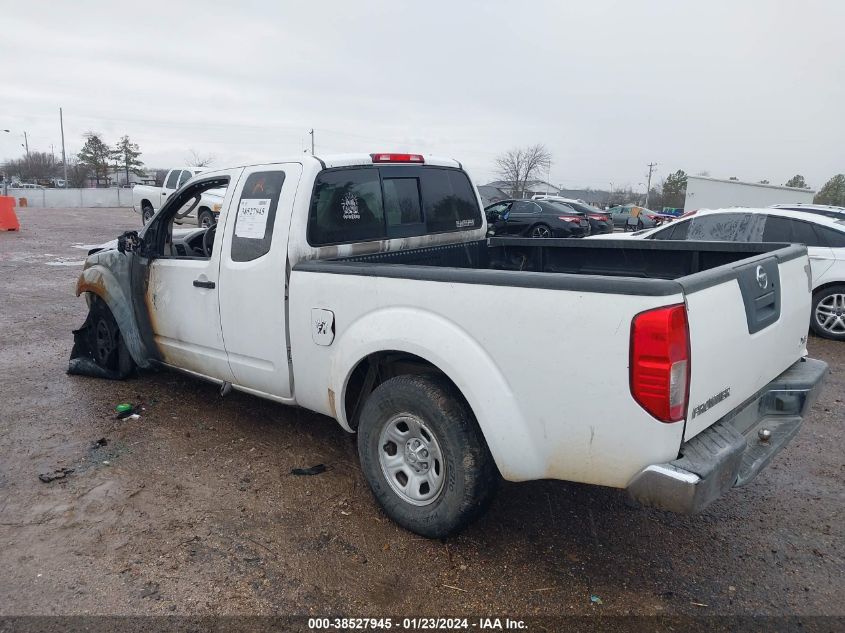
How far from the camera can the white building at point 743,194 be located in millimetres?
40375

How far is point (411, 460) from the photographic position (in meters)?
3.14

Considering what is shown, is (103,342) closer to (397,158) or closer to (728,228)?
(397,158)

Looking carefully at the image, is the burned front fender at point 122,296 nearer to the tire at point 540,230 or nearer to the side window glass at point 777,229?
the side window glass at point 777,229

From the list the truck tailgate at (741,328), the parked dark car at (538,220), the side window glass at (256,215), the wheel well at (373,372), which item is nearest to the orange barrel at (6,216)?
the parked dark car at (538,220)

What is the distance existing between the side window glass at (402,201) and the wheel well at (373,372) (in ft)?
3.80

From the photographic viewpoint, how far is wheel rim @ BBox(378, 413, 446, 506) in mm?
3016

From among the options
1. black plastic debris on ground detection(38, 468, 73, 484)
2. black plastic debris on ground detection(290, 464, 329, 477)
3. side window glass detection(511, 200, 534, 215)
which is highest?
side window glass detection(511, 200, 534, 215)

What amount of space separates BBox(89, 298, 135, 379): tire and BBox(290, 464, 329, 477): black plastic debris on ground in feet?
7.71

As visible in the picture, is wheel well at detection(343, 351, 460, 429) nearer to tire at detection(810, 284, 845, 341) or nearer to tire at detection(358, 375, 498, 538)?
tire at detection(358, 375, 498, 538)

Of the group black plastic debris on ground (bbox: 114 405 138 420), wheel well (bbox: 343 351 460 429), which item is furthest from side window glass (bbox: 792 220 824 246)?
black plastic debris on ground (bbox: 114 405 138 420)

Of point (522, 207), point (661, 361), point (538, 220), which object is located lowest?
point (661, 361)

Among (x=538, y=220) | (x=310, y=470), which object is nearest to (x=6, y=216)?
(x=538, y=220)

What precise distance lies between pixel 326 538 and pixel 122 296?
116 inches

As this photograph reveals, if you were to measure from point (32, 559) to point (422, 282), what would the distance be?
2342 millimetres
